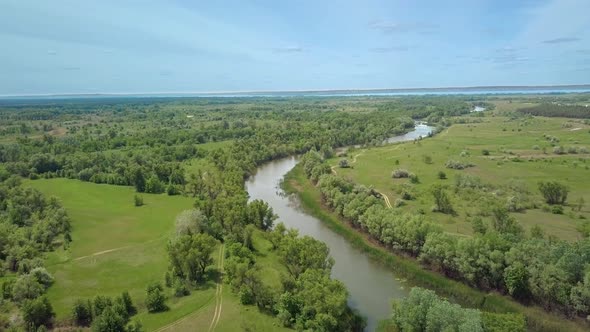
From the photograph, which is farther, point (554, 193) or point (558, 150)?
point (558, 150)

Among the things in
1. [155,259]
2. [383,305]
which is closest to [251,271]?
[383,305]

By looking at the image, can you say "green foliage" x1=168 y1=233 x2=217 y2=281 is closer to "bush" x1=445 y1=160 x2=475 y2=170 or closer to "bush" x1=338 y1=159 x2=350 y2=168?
"bush" x1=338 y1=159 x2=350 y2=168

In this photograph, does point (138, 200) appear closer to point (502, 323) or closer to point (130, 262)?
point (130, 262)

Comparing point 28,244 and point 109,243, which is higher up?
point 28,244

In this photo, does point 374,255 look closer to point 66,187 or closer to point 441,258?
point 441,258

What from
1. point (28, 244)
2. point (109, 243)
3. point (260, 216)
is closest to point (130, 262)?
point (109, 243)

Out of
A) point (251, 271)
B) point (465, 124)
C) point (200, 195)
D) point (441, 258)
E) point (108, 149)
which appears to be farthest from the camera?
point (465, 124)

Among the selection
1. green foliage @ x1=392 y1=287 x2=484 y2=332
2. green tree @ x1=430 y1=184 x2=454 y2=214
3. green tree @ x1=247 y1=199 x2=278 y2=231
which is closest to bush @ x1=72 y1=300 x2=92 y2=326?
green tree @ x1=247 y1=199 x2=278 y2=231
